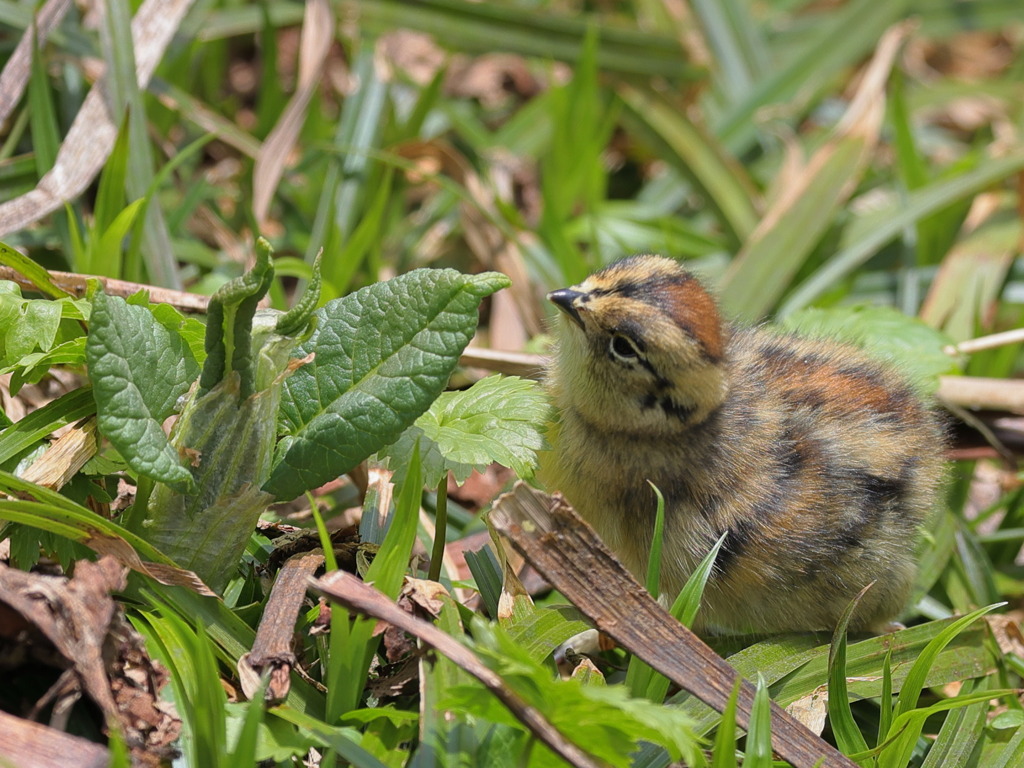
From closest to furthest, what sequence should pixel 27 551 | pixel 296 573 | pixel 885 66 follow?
1. pixel 27 551
2. pixel 296 573
3. pixel 885 66

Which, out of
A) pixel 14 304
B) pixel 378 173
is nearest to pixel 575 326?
pixel 14 304

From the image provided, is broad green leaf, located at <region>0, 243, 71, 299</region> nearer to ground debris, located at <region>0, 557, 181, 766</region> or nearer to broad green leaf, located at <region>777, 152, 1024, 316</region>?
ground debris, located at <region>0, 557, 181, 766</region>

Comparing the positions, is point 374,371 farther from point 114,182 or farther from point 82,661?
point 114,182

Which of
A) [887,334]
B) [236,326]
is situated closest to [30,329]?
[236,326]

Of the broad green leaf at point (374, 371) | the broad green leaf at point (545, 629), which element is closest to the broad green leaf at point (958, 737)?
the broad green leaf at point (545, 629)

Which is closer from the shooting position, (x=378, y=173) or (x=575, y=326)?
(x=575, y=326)

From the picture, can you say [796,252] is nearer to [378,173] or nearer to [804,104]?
[804,104]
